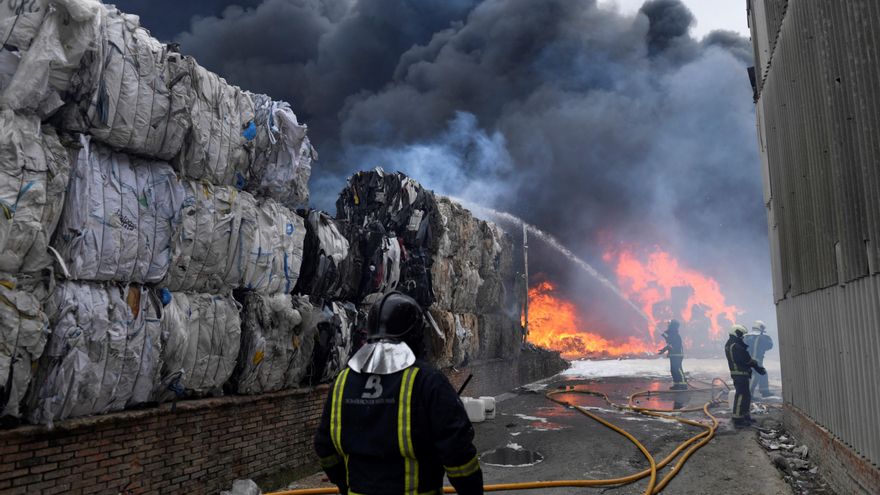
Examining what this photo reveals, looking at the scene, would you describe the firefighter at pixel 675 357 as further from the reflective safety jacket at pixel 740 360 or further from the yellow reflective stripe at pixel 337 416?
the yellow reflective stripe at pixel 337 416

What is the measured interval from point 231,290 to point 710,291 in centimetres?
4769

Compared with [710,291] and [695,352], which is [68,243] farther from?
[710,291]

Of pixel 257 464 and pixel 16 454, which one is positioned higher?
pixel 16 454

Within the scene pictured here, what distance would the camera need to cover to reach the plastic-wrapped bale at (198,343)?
6129mm

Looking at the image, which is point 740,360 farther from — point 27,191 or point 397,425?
point 27,191

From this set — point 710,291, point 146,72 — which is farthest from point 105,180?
point 710,291

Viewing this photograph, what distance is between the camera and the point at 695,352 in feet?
134

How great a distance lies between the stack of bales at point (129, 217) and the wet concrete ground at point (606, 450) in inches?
98.1

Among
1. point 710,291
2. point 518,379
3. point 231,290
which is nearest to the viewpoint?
point 231,290

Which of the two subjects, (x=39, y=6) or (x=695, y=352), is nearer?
(x=39, y=6)

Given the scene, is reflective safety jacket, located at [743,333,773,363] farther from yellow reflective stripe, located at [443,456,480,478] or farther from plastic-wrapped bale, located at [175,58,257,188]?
yellow reflective stripe, located at [443,456,480,478]

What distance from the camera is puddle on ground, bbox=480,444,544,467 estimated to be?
8.66 metres

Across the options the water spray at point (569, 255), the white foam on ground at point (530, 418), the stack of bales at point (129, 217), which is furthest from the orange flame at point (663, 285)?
the stack of bales at point (129, 217)

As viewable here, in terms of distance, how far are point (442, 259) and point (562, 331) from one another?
26925 mm
